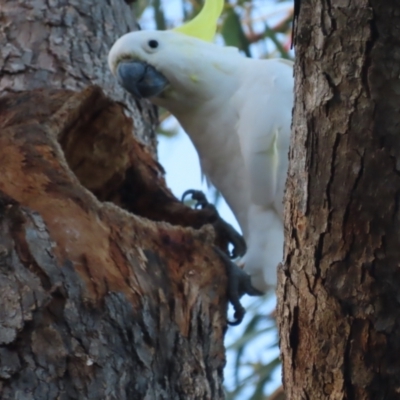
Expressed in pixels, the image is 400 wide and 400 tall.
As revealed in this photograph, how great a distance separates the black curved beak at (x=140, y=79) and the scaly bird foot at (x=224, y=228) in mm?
365

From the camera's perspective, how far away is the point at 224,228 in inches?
84.0

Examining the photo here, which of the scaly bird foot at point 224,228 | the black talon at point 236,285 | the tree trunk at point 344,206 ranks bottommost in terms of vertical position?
the tree trunk at point 344,206

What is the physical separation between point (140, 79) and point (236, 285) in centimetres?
83

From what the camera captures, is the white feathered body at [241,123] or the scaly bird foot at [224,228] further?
the white feathered body at [241,123]

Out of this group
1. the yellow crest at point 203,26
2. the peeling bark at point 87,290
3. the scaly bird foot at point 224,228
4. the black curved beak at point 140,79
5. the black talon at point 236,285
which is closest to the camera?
the peeling bark at point 87,290

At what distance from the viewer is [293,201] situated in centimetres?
110

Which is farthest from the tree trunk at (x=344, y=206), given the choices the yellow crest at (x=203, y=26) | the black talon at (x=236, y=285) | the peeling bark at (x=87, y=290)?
the yellow crest at (x=203, y=26)

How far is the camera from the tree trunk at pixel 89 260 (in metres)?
1.38

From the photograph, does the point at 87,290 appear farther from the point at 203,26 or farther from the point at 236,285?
the point at 203,26

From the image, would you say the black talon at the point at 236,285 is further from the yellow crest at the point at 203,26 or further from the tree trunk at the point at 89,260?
Answer: the yellow crest at the point at 203,26

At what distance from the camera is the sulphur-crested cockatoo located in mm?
2244

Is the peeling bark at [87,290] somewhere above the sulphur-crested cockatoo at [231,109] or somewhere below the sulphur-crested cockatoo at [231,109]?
below

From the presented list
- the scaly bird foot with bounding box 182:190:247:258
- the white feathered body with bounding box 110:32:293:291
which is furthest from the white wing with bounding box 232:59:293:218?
the scaly bird foot with bounding box 182:190:247:258

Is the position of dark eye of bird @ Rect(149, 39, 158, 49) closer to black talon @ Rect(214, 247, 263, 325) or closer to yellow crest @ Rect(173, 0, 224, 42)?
yellow crest @ Rect(173, 0, 224, 42)
